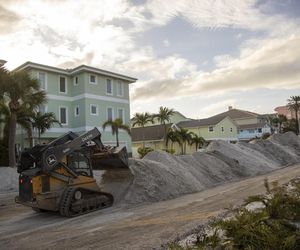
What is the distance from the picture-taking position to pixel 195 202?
12.5m

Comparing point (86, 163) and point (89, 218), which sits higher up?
point (86, 163)

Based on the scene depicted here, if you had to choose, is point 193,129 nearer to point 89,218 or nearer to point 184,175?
point 184,175

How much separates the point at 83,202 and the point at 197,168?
8332mm

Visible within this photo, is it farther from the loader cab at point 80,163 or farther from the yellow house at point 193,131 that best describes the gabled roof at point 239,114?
the loader cab at point 80,163

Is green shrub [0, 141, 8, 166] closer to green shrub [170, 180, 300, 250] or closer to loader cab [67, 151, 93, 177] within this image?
loader cab [67, 151, 93, 177]

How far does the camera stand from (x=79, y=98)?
36.5 metres

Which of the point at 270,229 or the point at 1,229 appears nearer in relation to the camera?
the point at 270,229

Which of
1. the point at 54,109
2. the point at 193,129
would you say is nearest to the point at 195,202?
the point at 54,109

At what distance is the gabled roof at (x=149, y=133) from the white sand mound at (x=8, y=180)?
31404mm

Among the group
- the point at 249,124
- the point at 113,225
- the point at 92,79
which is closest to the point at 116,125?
the point at 92,79

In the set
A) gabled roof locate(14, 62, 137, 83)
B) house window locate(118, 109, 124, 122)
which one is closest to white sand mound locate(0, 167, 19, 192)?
gabled roof locate(14, 62, 137, 83)

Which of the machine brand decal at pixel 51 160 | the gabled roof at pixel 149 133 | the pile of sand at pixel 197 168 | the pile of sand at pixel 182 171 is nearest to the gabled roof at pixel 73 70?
the gabled roof at pixel 149 133

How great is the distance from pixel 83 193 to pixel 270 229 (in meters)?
6.84

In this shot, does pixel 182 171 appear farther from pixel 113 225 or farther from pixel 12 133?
pixel 12 133
